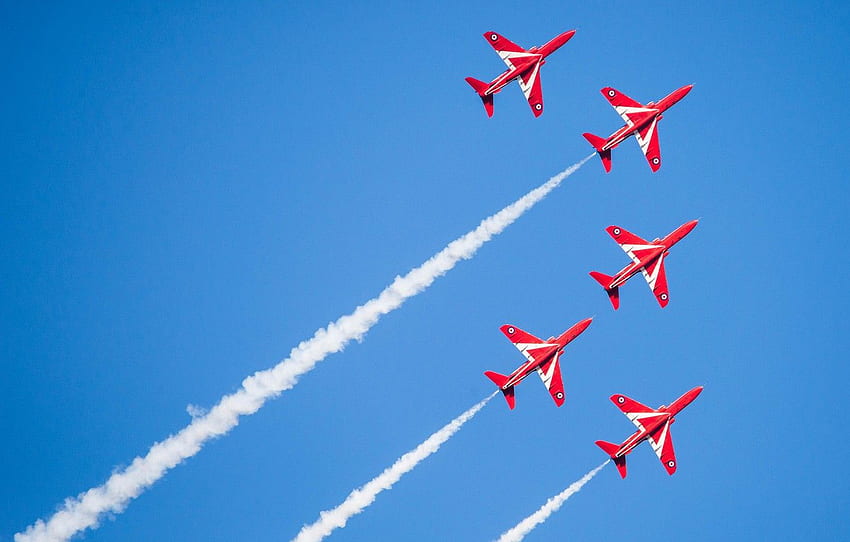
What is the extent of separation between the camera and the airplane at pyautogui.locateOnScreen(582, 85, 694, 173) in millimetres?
66375

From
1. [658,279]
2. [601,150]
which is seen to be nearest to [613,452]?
[658,279]

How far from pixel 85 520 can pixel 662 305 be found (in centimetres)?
3379

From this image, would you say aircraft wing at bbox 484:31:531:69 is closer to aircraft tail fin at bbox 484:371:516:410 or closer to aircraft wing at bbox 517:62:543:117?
aircraft wing at bbox 517:62:543:117

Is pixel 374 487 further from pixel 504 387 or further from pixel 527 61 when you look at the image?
pixel 527 61

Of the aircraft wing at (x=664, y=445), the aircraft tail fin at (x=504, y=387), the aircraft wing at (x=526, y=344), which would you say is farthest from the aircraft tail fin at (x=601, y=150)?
the aircraft wing at (x=664, y=445)

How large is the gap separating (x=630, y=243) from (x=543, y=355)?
799 cm

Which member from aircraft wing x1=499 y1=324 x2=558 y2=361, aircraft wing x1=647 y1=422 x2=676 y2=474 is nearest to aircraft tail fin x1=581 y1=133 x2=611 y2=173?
aircraft wing x1=499 y1=324 x2=558 y2=361

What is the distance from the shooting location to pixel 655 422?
6644 cm

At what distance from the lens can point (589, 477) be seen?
66625 millimetres

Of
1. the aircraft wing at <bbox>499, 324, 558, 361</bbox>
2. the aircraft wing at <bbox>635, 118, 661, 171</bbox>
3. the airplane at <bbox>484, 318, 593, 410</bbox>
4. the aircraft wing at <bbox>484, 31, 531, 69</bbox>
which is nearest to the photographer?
the airplane at <bbox>484, 318, 593, 410</bbox>

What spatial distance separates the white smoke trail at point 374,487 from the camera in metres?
64.7

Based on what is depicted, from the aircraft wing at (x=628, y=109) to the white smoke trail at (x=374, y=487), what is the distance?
1699 cm

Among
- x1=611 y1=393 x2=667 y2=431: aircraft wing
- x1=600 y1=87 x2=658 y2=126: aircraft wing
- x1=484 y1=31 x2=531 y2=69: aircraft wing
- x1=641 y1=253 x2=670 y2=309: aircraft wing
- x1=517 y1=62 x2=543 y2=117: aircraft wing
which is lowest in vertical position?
x1=611 y1=393 x2=667 y2=431: aircraft wing

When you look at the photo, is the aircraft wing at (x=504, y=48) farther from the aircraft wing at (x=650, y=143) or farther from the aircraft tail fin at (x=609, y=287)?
the aircraft tail fin at (x=609, y=287)
